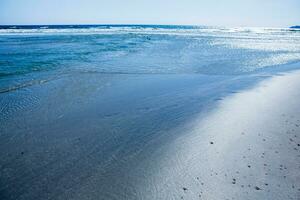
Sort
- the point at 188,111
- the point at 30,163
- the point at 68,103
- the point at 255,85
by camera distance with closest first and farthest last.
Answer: the point at 30,163
the point at 188,111
the point at 68,103
the point at 255,85

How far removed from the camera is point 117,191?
9.45ft

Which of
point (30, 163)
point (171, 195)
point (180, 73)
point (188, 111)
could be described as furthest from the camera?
point (180, 73)

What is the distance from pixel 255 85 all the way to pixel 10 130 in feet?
25.3

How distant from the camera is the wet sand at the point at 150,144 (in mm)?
2945

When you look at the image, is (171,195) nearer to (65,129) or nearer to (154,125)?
(154,125)

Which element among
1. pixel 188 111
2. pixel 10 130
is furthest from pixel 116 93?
pixel 10 130

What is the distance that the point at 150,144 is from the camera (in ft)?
13.4

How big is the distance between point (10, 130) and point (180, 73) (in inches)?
282

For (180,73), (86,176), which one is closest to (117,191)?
(86,176)

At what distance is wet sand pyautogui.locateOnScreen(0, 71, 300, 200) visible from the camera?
2945mm

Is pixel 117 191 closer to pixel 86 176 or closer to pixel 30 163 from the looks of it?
pixel 86 176

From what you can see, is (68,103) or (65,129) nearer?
(65,129)

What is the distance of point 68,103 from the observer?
6.20m

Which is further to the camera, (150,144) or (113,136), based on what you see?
(113,136)
